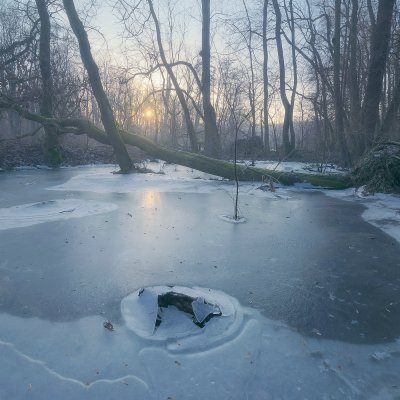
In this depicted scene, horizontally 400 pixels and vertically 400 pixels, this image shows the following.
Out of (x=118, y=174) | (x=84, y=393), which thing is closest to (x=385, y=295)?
(x=84, y=393)

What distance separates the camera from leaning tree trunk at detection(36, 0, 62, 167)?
632 inches

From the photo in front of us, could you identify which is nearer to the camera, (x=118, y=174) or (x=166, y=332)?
(x=166, y=332)

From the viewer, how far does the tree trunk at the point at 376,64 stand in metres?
11.5

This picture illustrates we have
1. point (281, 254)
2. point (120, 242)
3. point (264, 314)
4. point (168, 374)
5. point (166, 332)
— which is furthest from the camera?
point (120, 242)

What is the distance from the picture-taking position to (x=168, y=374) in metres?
2.30

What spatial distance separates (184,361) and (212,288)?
1.17m

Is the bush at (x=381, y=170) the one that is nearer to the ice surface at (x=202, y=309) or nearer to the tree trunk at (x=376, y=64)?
the tree trunk at (x=376, y=64)

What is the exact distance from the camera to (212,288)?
356cm

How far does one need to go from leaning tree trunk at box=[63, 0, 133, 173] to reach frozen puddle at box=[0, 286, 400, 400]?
10.0 metres

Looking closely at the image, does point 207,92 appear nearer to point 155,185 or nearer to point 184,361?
point 155,185

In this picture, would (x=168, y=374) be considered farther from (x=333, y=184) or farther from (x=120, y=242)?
(x=333, y=184)

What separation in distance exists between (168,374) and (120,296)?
3.98 feet

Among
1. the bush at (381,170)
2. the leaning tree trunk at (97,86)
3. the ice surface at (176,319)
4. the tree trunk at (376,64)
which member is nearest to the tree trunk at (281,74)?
the tree trunk at (376,64)

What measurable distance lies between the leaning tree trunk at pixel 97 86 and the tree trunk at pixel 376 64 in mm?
7994
